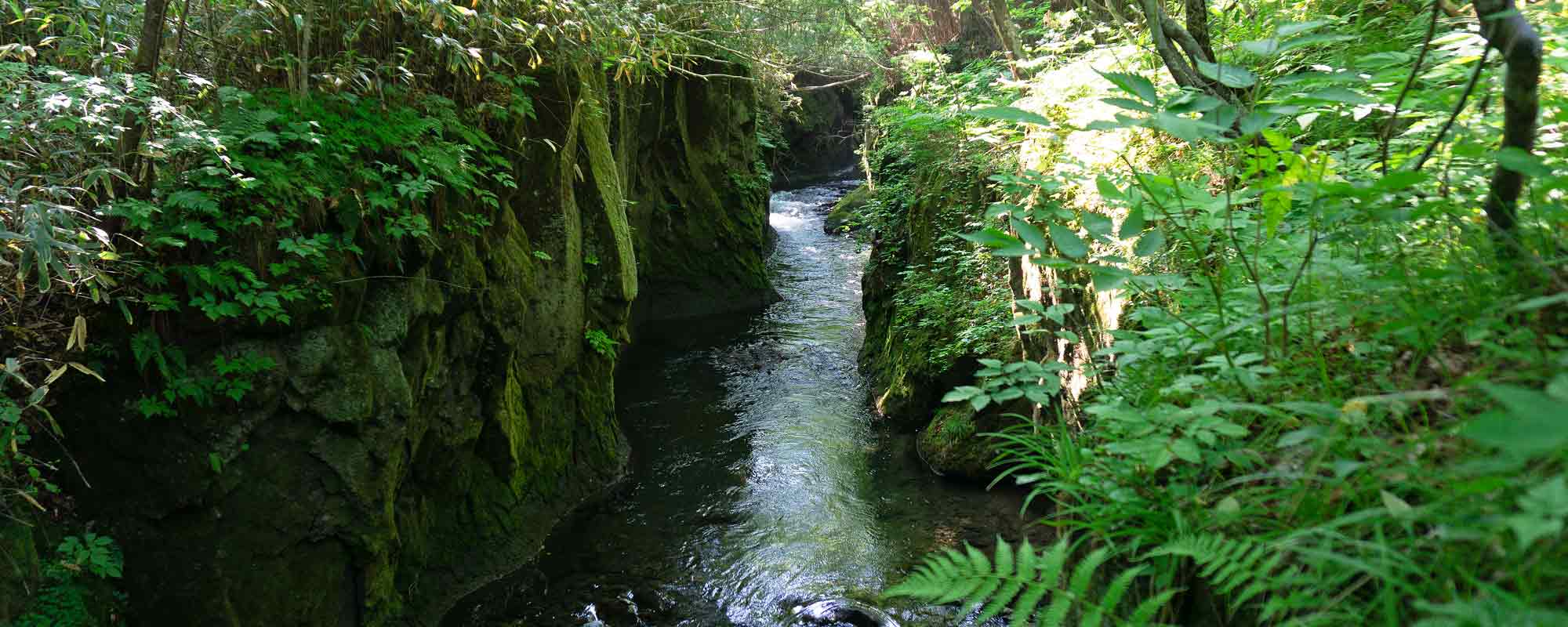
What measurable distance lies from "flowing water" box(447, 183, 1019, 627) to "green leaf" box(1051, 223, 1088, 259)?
3.86m

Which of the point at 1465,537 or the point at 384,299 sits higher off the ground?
the point at 1465,537

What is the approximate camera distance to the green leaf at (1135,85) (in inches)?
65.6

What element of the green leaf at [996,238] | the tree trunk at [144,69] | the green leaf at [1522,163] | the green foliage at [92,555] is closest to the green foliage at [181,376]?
the green foliage at [92,555]

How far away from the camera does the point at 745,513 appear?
6.64 m

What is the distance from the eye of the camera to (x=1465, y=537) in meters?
1.10

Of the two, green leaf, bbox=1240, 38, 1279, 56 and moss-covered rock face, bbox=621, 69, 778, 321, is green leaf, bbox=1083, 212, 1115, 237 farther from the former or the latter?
moss-covered rock face, bbox=621, 69, 778, 321

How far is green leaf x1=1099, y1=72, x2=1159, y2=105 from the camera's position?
167cm

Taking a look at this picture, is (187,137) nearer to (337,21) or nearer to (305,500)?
(337,21)

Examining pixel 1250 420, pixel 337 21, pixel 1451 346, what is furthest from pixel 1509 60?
pixel 337 21

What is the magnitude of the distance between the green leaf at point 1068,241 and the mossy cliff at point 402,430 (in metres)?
3.98

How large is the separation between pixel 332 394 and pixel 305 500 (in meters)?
0.58

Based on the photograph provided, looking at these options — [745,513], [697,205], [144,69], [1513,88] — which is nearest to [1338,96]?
[1513,88]

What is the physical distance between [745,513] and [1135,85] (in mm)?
5544

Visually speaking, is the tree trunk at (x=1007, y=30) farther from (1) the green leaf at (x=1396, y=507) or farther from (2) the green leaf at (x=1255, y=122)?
(1) the green leaf at (x=1396, y=507)
